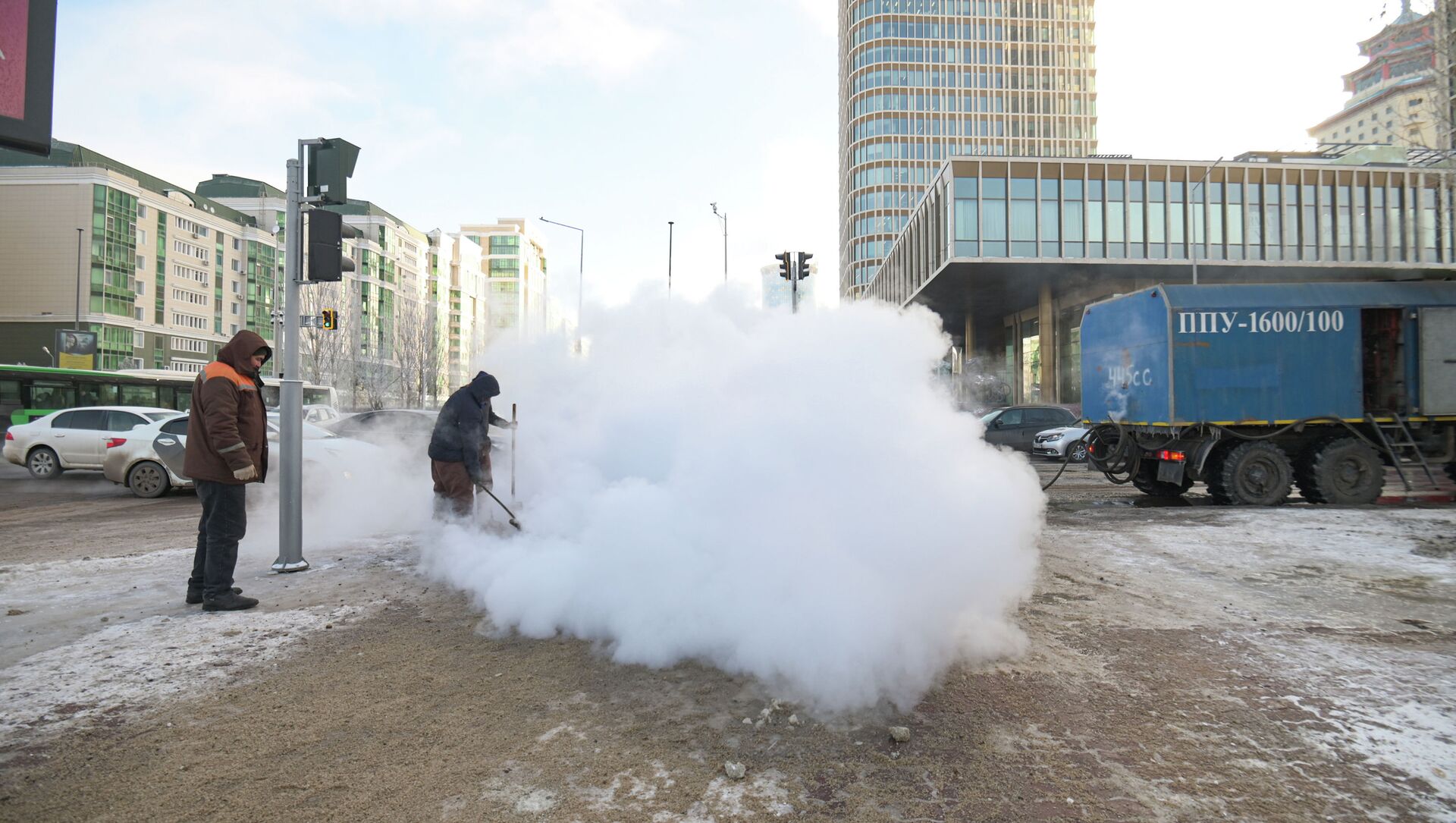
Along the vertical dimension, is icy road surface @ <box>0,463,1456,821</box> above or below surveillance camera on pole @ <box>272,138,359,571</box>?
below

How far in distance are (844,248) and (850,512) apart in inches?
3611

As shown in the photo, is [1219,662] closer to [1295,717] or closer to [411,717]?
[1295,717]

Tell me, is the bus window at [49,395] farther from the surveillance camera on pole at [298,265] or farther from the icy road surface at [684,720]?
the icy road surface at [684,720]

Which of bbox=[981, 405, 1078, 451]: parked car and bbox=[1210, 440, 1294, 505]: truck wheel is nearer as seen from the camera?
bbox=[1210, 440, 1294, 505]: truck wheel

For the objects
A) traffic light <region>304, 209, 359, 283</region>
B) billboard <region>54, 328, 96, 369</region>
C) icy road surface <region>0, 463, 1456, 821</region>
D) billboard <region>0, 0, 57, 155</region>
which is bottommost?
icy road surface <region>0, 463, 1456, 821</region>

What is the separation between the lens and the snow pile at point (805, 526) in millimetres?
3746

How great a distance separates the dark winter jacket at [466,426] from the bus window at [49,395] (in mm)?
21853

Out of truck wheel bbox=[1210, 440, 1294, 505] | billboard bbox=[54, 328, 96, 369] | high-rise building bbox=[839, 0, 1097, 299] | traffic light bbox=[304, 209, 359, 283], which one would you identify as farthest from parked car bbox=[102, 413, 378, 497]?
high-rise building bbox=[839, 0, 1097, 299]

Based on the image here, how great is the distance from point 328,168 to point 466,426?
8.35ft

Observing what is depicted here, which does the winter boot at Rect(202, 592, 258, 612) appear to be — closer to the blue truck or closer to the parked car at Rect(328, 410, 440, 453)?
the parked car at Rect(328, 410, 440, 453)

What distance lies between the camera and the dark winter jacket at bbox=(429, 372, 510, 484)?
6.98m

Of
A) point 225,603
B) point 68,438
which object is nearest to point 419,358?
point 68,438

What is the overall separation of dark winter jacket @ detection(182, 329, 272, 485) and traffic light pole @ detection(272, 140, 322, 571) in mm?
759

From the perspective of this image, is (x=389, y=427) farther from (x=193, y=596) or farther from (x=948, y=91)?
(x=948, y=91)
